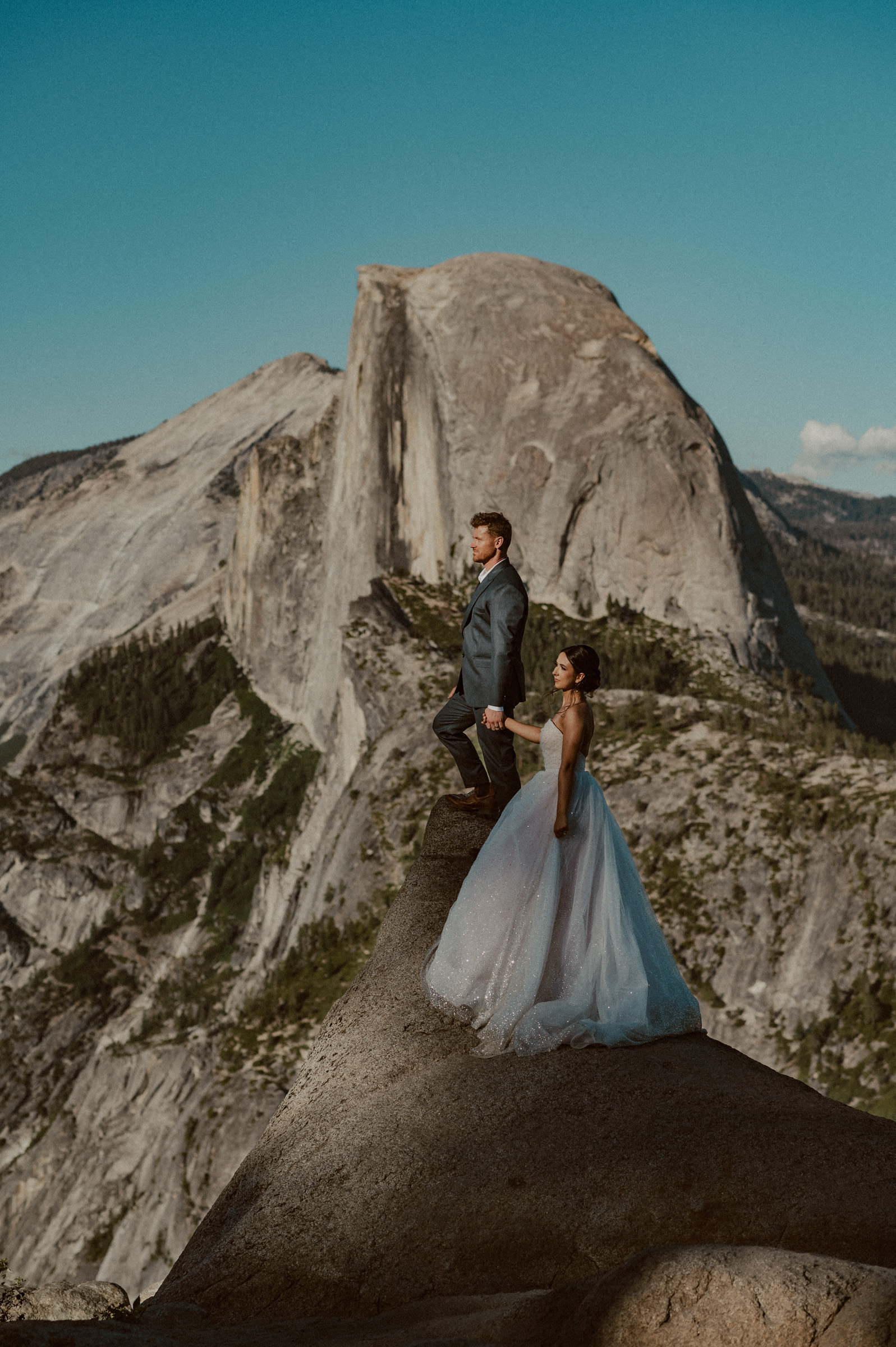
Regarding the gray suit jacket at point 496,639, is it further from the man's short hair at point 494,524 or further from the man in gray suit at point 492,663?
the man's short hair at point 494,524

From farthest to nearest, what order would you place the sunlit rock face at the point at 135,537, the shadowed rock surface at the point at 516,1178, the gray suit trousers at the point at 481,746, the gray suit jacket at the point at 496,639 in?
1. the sunlit rock face at the point at 135,537
2. the gray suit trousers at the point at 481,746
3. the gray suit jacket at the point at 496,639
4. the shadowed rock surface at the point at 516,1178

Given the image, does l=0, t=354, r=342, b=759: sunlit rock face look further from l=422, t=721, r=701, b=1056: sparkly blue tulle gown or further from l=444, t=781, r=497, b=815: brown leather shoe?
l=422, t=721, r=701, b=1056: sparkly blue tulle gown

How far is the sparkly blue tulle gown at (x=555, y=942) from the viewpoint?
8.73 metres

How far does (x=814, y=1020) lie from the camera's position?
26.0 m

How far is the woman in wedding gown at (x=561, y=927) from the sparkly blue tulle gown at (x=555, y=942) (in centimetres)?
1

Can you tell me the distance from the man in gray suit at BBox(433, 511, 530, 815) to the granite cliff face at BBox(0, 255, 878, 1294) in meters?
16.7

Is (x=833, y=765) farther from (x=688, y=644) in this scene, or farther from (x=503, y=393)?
(x=503, y=393)

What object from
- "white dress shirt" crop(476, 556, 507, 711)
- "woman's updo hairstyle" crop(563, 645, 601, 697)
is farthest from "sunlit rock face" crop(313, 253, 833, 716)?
"woman's updo hairstyle" crop(563, 645, 601, 697)

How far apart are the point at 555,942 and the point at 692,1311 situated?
4.29 metres

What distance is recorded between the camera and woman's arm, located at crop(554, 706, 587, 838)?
907cm

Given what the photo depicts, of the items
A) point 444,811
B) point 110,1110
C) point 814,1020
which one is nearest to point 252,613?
point 110,1110

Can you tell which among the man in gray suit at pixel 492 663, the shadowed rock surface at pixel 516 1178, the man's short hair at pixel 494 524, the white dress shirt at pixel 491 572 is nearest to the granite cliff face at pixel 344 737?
the man in gray suit at pixel 492 663

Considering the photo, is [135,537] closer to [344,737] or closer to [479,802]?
[344,737]

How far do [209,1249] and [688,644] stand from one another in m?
45.1
